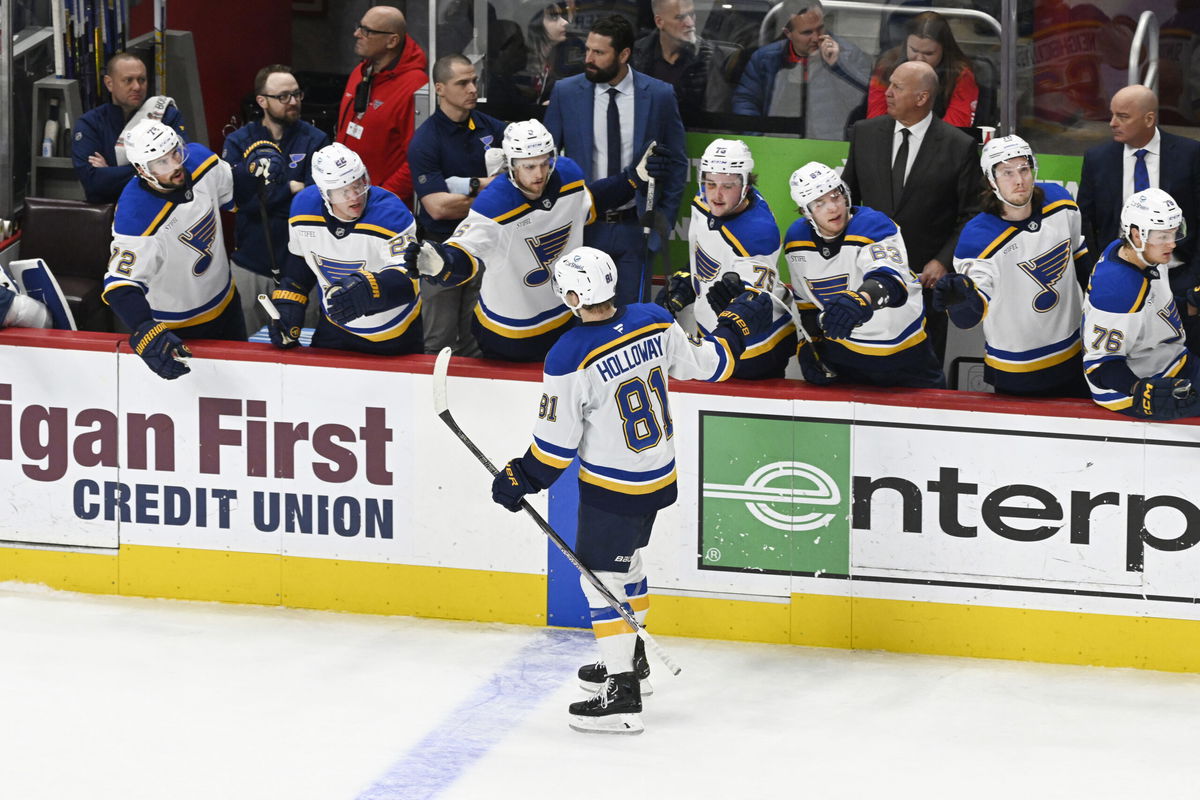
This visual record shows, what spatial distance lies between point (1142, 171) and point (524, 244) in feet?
7.52

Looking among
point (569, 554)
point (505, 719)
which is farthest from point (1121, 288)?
point (505, 719)

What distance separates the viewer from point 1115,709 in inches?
209

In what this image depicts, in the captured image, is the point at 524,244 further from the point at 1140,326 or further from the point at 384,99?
the point at 1140,326

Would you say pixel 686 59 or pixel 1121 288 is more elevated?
pixel 686 59

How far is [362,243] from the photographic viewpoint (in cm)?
611

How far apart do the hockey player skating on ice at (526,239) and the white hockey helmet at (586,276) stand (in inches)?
39.5

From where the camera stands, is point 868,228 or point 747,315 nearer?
point 747,315

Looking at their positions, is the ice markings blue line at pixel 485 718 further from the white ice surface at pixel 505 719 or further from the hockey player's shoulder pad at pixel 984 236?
the hockey player's shoulder pad at pixel 984 236

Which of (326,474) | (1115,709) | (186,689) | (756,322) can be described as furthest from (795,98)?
(186,689)

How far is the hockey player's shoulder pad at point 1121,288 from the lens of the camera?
546 centimetres

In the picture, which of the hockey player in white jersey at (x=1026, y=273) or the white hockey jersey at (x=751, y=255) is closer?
the hockey player in white jersey at (x=1026, y=273)

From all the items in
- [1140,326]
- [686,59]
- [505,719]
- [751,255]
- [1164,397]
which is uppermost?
[686,59]

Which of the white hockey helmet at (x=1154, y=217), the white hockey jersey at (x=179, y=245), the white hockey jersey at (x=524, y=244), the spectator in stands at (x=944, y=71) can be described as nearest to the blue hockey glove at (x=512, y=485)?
the white hockey jersey at (x=524, y=244)

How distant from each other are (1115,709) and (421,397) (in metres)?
2.51
